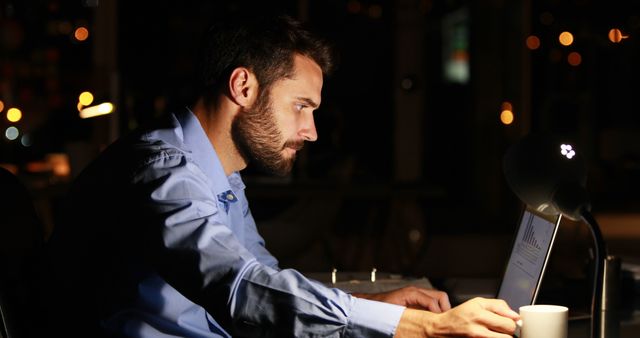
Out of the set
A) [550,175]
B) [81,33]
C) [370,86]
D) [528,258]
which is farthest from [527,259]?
[370,86]

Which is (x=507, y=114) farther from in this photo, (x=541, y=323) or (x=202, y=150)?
(x=541, y=323)

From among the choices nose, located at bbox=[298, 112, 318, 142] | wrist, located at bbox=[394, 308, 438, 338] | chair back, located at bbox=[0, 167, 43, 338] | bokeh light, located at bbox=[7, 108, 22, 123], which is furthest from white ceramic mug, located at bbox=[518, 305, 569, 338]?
bokeh light, located at bbox=[7, 108, 22, 123]

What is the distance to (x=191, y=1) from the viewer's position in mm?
9125

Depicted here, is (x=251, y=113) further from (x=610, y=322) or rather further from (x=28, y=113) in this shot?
(x=28, y=113)

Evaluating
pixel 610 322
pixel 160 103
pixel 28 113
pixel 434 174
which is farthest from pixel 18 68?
pixel 610 322

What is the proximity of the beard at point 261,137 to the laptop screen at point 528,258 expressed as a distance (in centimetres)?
48

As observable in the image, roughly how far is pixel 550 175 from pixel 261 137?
1.97 ft

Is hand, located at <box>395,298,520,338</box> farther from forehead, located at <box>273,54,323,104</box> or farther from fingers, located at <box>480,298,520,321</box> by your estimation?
forehead, located at <box>273,54,323,104</box>

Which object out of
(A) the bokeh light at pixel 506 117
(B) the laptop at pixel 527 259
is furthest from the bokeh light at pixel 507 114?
(B) the laptop at pixel 527 259

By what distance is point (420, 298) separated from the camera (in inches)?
73.7

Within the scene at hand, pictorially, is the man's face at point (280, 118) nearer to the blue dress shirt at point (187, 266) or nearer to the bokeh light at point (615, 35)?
the blue dress shirt at point (187, 266)

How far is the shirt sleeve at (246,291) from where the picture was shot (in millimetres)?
1244

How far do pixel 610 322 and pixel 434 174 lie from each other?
30.0ft

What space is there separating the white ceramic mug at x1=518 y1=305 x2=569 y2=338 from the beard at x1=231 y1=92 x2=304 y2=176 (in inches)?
25.4
